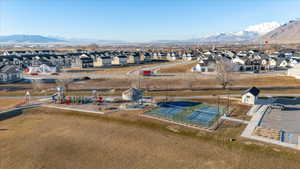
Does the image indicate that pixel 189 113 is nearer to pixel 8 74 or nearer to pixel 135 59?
pixel 8 74

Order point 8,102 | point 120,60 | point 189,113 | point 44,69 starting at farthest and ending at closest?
1. point 120,60
2. point 44,69
3. point 8,102
4. point 189,113

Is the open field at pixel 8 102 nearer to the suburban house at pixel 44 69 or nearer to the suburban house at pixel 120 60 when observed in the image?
the suburban house at pixel 44 69

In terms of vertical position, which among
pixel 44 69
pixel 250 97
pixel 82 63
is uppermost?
pixel 82 63

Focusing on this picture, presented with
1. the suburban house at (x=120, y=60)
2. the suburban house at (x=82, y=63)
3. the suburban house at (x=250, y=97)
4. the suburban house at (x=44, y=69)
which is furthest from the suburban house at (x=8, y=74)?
the suburban house at (x=250, y=97)

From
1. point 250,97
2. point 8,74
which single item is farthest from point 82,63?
point 250,97

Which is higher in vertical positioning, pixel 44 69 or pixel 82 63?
pixel 82 63

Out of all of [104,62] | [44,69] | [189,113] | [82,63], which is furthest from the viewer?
[104,62]
